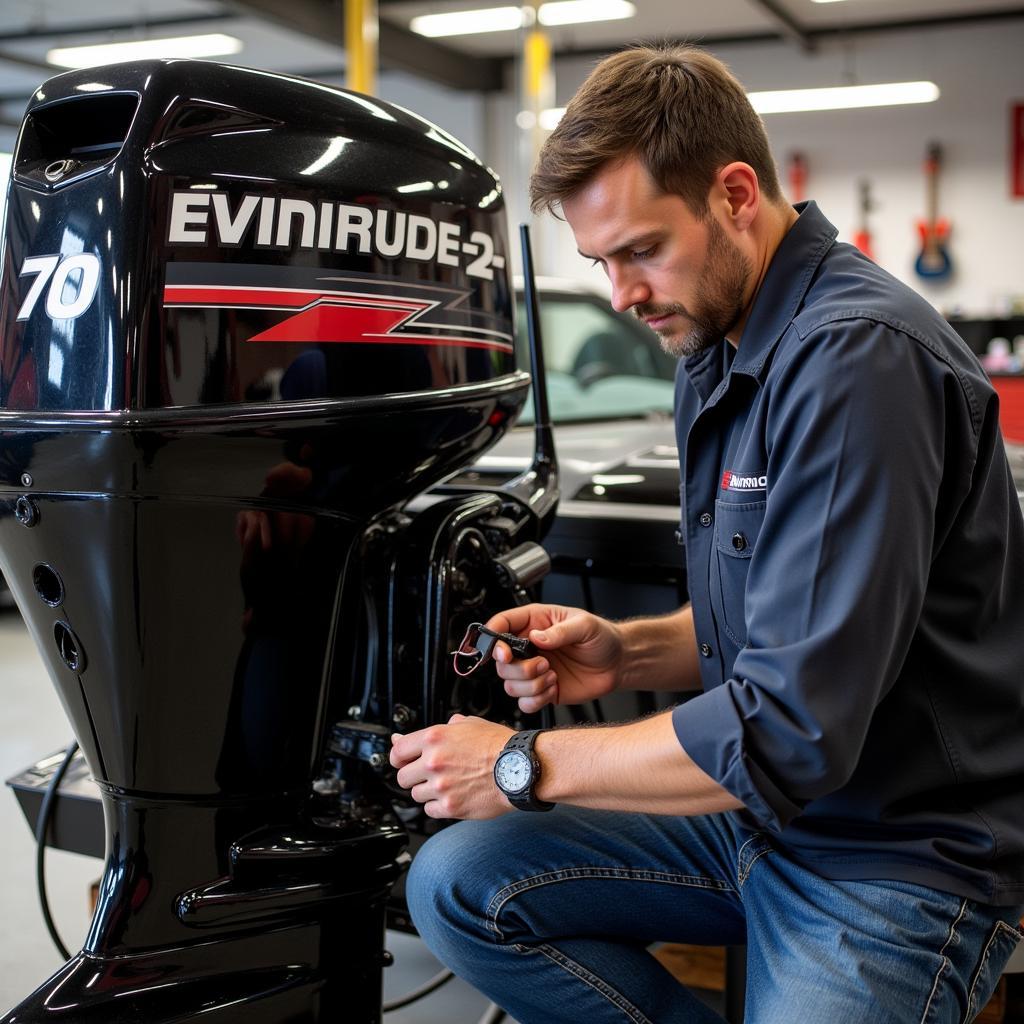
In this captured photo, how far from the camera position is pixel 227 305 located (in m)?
1.18

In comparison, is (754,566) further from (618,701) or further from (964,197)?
(964,197)

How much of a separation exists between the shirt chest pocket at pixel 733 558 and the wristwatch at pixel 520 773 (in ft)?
0.79

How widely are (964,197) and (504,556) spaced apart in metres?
9.32

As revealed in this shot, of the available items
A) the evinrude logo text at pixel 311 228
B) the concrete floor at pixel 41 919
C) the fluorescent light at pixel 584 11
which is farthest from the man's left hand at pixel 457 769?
the fluorescent light at pixel 584 11

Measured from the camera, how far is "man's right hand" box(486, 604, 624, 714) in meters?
1.36

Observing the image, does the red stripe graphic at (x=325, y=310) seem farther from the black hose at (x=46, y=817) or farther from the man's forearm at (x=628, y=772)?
the black hose at (x=46, y=817)

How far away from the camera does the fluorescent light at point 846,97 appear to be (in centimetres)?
919

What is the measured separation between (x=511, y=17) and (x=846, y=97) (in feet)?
8.53

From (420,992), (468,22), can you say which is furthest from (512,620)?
(468,22)

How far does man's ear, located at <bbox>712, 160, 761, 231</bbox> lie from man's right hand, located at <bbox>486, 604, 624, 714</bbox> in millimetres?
480

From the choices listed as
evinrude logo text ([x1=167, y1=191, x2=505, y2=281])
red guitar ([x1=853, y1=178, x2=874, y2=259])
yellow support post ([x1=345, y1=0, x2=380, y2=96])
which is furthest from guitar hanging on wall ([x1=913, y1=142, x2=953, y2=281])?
evinrude logo text ([x1=167, y1=191, x2=505, y2=281])

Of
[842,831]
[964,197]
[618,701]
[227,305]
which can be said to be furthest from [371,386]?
[964,197]

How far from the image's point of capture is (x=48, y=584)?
4.16 feet

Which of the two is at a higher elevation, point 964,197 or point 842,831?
point 964,197
